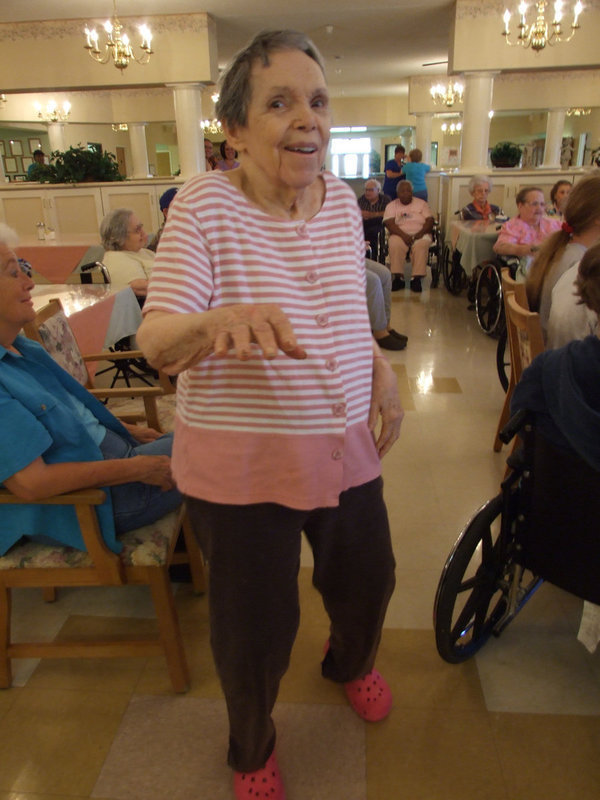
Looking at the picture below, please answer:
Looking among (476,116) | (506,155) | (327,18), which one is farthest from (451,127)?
(476,116)

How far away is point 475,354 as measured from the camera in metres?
3.99

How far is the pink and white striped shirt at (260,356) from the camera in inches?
31.5

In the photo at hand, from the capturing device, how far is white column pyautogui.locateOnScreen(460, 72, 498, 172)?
21.1 ft

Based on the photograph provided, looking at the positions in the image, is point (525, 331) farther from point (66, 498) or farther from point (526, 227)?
point (526, 227)

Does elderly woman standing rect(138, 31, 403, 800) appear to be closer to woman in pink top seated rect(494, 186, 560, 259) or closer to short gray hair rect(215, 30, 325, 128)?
short gray hair rect(215, 30, 325, 128)

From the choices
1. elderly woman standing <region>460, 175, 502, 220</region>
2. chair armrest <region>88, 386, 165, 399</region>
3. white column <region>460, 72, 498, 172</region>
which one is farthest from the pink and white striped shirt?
white column <region>460, 72, 498, 172</region>

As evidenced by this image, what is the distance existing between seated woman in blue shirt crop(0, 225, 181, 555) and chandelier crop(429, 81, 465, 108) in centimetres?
993

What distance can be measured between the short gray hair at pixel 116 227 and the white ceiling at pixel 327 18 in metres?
3.12

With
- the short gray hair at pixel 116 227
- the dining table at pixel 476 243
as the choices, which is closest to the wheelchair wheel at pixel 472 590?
the short gray hair at pixel 116 227

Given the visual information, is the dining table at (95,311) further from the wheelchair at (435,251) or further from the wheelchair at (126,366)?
the wheelchair at (435,251)

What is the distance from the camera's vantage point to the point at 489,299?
4.34 metres

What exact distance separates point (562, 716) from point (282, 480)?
3.19 ft

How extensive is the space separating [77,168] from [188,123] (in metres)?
1.74

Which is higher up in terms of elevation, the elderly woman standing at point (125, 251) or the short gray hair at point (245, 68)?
the short gray hair at point (245, 68)
